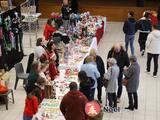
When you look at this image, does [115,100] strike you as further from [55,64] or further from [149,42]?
[149,42]

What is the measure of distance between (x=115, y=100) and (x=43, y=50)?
2311mm

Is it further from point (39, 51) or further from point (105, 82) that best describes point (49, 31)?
point (105, 82)

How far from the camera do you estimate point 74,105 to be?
6250 mm

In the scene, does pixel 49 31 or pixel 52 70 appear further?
pixel 49 31

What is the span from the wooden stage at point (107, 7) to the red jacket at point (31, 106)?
36.9 feet

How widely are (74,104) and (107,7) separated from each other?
39.1ft

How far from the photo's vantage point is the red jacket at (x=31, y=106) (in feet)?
22.1

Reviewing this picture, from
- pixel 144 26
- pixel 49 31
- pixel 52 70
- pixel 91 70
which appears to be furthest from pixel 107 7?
pixel 91 70

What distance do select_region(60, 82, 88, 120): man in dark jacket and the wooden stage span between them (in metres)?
11.5

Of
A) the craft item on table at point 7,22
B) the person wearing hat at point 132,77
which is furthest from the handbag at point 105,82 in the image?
the craft item on table at point 7,22

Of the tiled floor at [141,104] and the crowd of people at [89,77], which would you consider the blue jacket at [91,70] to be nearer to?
the crowd of people at [89,77]

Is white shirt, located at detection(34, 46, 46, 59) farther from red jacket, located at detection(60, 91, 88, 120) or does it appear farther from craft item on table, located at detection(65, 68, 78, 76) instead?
red jacket, located at detection(60, 91, 88, 120)

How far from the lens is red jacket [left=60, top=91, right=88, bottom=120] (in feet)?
20.5

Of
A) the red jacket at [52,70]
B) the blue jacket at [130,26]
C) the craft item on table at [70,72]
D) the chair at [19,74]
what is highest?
the blue jacket at [130,26]
